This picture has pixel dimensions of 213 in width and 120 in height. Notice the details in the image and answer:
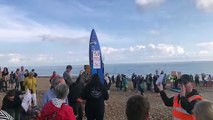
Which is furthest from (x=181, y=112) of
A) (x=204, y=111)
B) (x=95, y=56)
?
(x=95, y=56)

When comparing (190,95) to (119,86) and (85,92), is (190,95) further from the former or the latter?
(119,86)

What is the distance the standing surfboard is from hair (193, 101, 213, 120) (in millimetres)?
11816

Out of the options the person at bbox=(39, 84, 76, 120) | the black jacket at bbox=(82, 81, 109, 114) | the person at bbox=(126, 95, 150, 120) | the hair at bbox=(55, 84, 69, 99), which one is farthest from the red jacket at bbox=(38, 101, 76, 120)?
the black jacket at bbox=(82, 81, 109, 114)

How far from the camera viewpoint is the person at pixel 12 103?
8102 mm

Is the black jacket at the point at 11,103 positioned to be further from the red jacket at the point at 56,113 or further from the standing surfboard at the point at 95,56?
the standing surfboard at the point at 95,56

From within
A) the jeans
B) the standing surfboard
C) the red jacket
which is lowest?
the jeans

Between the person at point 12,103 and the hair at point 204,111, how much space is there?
5180mm

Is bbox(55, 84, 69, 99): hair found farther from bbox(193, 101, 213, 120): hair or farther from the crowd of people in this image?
bbox(193, 101, 213, 120): hair

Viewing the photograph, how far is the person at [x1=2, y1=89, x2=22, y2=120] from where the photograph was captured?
810cm

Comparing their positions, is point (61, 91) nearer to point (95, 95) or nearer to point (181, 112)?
point (181, 112)

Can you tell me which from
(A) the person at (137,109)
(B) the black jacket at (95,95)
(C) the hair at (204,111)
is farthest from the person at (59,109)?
(B) the black jacket at (95,95)

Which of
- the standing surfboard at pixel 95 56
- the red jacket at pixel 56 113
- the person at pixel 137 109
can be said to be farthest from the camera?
the standing surfboard at pixel 95 56

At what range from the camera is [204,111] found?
146 inches

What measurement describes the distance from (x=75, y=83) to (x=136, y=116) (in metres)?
5.60
